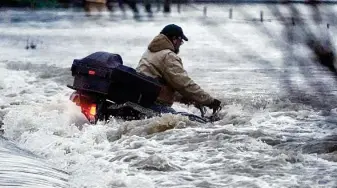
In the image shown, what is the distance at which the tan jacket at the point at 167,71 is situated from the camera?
9.38m

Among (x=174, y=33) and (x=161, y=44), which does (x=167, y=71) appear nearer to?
(x=161, y=44)

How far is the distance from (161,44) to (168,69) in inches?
14.3

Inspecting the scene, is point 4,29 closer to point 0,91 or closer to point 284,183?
point 0,91

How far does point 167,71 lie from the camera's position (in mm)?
9398

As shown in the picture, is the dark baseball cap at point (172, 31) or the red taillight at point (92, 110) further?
the dark baseball cap at point (172, 31)

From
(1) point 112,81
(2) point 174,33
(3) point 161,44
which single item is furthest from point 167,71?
(1) point 112,81

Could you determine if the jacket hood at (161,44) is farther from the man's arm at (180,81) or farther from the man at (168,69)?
the man's arm at (180,81)

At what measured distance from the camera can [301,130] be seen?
9820mm

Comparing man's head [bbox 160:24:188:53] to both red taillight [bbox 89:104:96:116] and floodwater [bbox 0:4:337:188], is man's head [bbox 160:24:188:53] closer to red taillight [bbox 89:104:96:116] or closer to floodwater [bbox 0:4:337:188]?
floodwater [bbox 0:4:337:188]

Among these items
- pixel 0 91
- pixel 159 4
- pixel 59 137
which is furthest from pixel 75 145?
pixel 0 91

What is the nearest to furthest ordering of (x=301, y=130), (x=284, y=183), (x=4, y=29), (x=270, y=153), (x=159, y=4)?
1. (x=159, y=4)
2. (x=284, y=183)
3. (x=270, y=153)
4. (x=301, y=130)
5. (x=4, y=29)

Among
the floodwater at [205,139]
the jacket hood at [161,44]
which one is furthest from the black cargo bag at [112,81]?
the jacket hood at [161,44]

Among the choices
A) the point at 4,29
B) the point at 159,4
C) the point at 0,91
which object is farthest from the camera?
the point at 4,29

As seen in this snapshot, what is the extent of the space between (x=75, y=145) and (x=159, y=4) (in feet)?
18.5
